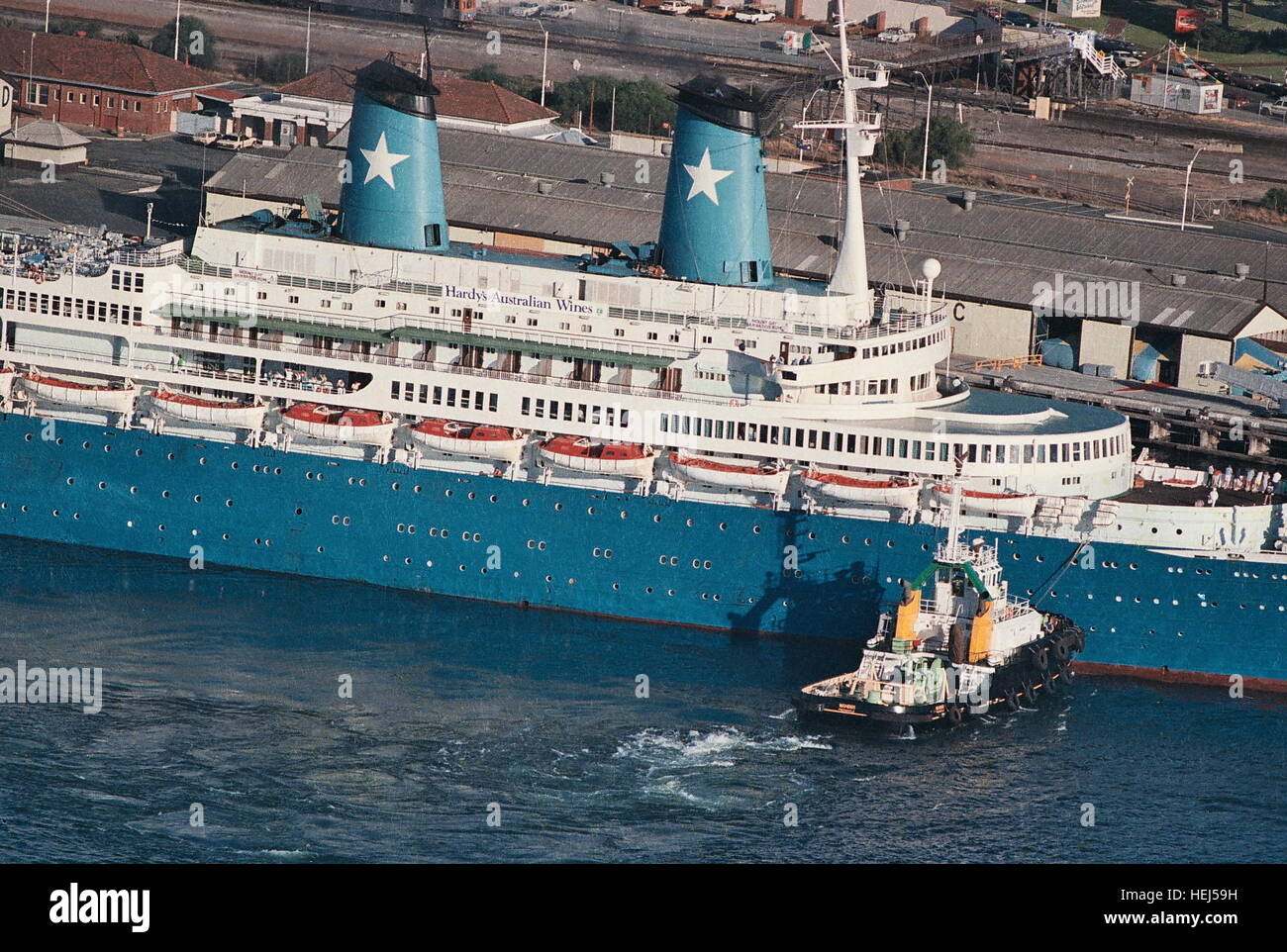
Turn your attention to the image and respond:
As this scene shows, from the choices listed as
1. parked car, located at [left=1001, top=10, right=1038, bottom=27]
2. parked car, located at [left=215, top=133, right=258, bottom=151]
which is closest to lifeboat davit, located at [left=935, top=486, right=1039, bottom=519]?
parked car, located at [left=215, top=133, right=258, bottom=151]

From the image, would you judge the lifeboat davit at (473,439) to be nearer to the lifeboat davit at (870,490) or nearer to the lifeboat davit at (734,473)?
the lifeboat davit at (734,473)

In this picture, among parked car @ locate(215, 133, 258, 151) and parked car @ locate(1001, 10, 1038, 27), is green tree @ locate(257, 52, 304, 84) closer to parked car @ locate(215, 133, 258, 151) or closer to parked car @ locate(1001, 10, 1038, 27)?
parked car @ locate(215, 133, 258, 151)

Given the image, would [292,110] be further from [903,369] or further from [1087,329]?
[903,369]

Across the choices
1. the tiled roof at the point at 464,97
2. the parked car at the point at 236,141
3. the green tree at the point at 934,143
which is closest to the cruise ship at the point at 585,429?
the tiled roof at the point at 464,97

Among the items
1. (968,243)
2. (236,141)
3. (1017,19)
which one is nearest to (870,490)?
(968,243)

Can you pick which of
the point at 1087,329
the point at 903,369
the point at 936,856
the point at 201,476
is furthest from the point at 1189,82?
the point at 936,856
